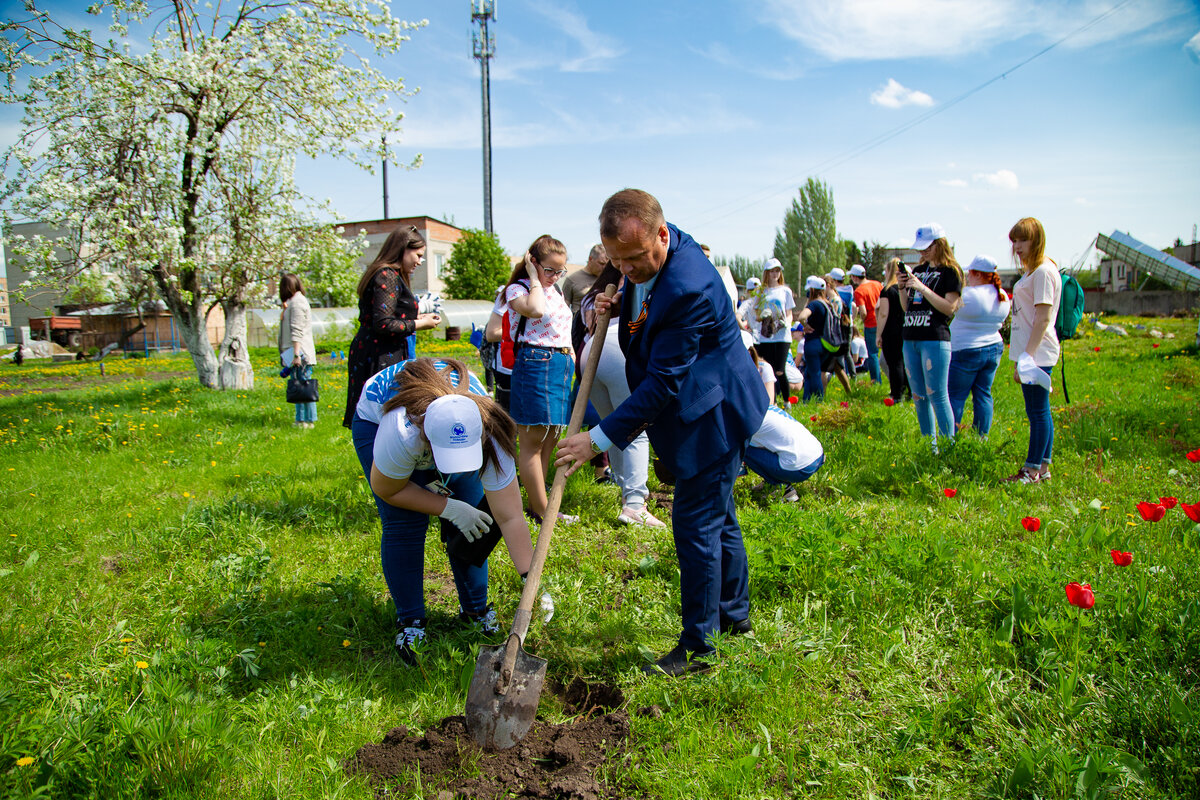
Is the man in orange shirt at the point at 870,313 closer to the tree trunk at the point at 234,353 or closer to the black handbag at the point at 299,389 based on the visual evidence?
the black handbag at the point at 299,389

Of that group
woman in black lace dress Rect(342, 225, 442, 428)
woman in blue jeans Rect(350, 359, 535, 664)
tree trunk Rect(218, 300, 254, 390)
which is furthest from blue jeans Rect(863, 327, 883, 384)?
tree trunk Rect(218, 300, 254, 390)

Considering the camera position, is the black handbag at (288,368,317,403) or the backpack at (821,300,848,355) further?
the backpack at (821,300,848,355)

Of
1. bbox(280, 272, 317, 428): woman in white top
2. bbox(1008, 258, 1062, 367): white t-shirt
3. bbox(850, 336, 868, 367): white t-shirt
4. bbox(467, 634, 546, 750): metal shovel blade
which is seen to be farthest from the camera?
bbox(850, 336, 868, 367): white t-shirt

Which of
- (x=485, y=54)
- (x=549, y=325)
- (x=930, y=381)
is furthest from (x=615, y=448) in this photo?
(x=485, y=54)

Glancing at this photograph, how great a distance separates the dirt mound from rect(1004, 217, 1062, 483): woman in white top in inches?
140

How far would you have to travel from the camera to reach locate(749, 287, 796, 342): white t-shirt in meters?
7.10

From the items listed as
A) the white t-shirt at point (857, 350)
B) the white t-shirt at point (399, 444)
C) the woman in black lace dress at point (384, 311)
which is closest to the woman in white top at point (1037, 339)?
the white t-shirt at point (399, 444)

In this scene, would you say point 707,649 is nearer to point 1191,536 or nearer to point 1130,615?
point 1130,615

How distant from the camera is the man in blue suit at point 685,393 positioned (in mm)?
2322

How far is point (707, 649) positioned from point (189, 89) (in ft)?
36.0

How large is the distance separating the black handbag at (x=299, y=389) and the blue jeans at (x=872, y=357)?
7058mm

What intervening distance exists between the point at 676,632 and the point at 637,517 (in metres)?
1.35

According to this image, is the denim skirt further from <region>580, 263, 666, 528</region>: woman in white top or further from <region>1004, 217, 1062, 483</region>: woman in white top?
<region>1004, 217, 1062, 483</region>: woman in white top

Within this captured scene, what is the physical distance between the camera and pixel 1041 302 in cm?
442
